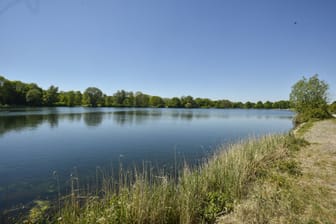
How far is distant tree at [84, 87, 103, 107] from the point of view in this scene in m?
78.9

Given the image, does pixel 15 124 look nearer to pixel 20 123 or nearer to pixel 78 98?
pixel 20 123

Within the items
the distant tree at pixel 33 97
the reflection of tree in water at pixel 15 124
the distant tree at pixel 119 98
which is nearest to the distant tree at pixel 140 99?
the distant tree at pixel 119 98

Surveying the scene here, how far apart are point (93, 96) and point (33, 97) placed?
2456 cm

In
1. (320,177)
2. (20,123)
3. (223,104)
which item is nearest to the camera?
(320,177)

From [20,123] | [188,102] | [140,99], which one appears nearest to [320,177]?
[20,123]

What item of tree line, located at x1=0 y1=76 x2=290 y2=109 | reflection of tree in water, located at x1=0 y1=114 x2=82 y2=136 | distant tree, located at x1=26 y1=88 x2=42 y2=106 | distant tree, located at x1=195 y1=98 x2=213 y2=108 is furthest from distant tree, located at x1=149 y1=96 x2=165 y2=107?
reflection of tree in water, located at x1=0 y1=114 x2=82 y2=136

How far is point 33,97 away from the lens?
59.6 meters

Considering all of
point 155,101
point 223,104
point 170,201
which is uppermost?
point 155,101

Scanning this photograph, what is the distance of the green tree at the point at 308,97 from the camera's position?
2647cm

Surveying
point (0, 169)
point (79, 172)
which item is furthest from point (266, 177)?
point (0, 169)

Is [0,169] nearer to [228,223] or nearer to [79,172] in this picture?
[79,172]

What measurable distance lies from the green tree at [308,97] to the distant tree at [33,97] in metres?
76.5

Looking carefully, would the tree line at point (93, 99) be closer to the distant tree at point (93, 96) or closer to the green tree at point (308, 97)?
the distant tree at point (93, 96)

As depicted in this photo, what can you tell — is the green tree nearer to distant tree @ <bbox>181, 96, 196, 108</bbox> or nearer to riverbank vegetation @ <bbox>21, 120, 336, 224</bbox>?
riverbank vegetation @ <bbox>21, 120, 336, 224</bbox>
